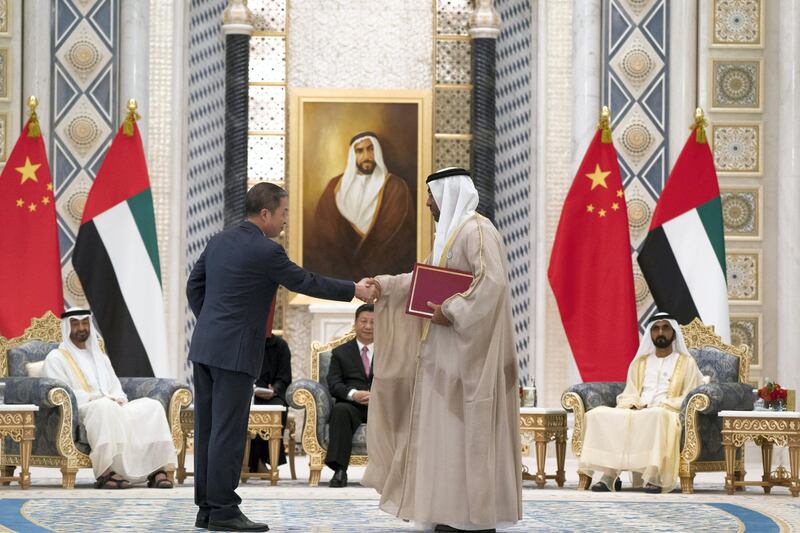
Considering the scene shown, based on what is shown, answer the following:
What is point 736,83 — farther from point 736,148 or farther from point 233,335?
point 233,335

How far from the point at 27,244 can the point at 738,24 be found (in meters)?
5.72

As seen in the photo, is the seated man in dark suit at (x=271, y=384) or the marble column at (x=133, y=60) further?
the marble column at (x=133, y=60)

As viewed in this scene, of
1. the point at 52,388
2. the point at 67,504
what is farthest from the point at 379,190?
the point at 67,504

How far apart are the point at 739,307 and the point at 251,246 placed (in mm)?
6225

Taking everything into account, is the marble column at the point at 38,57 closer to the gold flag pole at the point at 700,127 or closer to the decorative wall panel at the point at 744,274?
the gold flag pole at the point at 700,127

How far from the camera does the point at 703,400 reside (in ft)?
29.1

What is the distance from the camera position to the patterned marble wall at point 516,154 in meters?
12.4

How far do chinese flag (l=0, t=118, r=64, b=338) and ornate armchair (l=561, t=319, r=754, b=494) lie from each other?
3.70 meters

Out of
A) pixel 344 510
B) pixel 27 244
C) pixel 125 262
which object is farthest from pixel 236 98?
pixel 344 510

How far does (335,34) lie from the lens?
40.9 ft

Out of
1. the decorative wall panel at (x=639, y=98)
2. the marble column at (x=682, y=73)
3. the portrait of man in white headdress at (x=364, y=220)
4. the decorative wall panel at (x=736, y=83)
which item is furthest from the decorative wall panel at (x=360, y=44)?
the decorative wall panel at (x=736, y=83)

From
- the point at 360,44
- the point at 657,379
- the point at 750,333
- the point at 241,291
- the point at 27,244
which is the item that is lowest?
the point at 657,379

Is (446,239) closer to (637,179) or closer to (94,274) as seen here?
(94,274)

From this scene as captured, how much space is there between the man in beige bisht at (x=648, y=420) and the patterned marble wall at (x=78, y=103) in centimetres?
451
